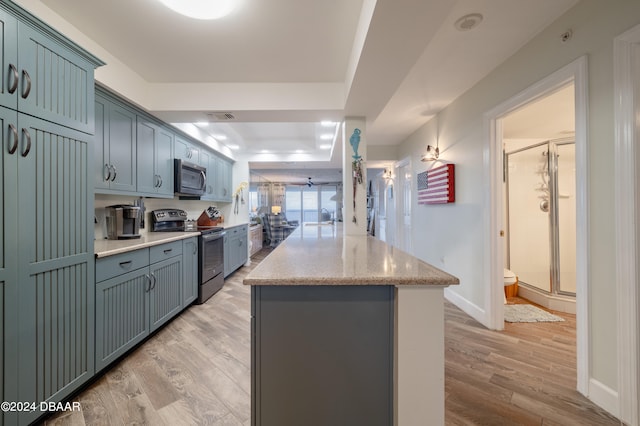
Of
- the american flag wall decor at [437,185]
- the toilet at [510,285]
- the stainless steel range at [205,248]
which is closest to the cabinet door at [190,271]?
the stainless steel range at [205,248]

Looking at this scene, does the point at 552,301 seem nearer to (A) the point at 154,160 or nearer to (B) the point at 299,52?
(B) the point at 299,52

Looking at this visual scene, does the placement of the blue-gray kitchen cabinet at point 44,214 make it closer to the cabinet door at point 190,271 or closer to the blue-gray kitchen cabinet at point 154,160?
the blue-gray kitchen cabinet at point 154,160

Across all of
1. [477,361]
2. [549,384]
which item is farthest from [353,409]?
[549,384]

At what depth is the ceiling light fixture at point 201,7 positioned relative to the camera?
4.75 feet

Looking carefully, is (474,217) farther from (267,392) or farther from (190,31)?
(190,31)

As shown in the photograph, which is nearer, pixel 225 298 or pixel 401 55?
pixel 401 55

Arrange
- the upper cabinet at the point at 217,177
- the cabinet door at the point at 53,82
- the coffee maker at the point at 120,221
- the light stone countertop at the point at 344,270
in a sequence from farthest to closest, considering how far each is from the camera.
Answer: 1. the upper cabinet at the point at 217,177
2. the coffee maker at the point at 120,221
3. the cabinet door at the point at 53,82
4. the light stone countertop at the point at 344,270

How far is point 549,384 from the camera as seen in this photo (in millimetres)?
1717

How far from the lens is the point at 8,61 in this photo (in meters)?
1.25

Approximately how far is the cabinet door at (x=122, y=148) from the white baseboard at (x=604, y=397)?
372 cm

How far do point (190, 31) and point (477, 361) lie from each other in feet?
10.6

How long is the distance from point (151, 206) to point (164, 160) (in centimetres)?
65

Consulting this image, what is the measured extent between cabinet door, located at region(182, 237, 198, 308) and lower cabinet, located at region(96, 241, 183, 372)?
0.43 ft

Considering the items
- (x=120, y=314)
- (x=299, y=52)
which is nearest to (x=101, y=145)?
(x=120, y=314)
